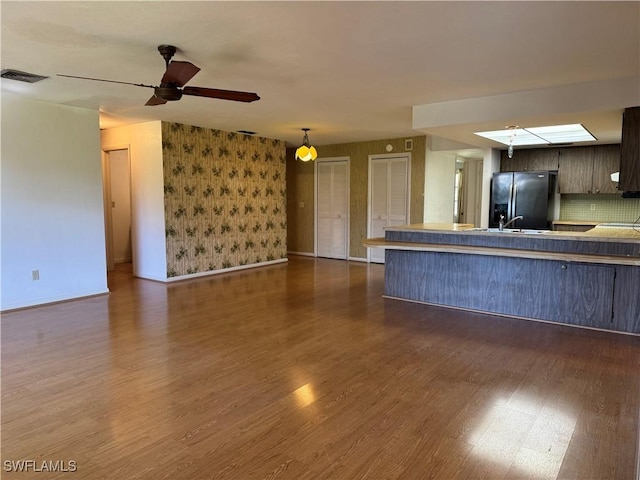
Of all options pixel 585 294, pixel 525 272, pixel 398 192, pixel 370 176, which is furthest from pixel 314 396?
pixel 370 176

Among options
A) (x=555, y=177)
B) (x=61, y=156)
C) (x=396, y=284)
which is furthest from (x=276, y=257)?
(x=555, y=177)

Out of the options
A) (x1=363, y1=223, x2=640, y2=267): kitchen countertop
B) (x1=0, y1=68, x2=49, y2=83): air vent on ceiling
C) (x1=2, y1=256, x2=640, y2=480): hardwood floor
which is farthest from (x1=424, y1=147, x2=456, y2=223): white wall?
(x1=0, y1=68, x2=49, y2=83): air vent on ceiling

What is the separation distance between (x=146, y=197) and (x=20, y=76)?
274 centimetres

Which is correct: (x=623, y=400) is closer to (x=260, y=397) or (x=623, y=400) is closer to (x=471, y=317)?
(x=471, y=317)

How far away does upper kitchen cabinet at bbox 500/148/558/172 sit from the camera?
699 cm

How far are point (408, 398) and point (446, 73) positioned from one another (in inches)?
108

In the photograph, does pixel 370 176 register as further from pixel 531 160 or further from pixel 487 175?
pixel 531 160

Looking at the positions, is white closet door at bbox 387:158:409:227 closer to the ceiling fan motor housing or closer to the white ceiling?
the white ceiling

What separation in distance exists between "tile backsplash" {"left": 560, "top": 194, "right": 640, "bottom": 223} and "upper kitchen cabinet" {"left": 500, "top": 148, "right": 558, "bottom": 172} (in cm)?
68

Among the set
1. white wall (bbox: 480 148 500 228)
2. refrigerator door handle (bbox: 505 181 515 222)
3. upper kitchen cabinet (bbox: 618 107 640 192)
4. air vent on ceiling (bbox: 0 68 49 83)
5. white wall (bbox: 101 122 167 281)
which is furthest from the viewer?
white wall (bbox: 480 148 500 228)

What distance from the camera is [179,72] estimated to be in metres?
3.01

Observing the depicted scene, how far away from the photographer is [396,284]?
5406 mm

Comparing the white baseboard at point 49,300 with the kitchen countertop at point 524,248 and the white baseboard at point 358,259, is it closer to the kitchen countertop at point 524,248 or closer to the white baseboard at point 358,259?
the kitchen countertop at point 524,248

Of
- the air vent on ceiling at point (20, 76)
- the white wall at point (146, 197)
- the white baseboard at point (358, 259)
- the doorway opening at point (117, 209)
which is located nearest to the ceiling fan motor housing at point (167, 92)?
the air vent on ceiling at point (20, 76)
